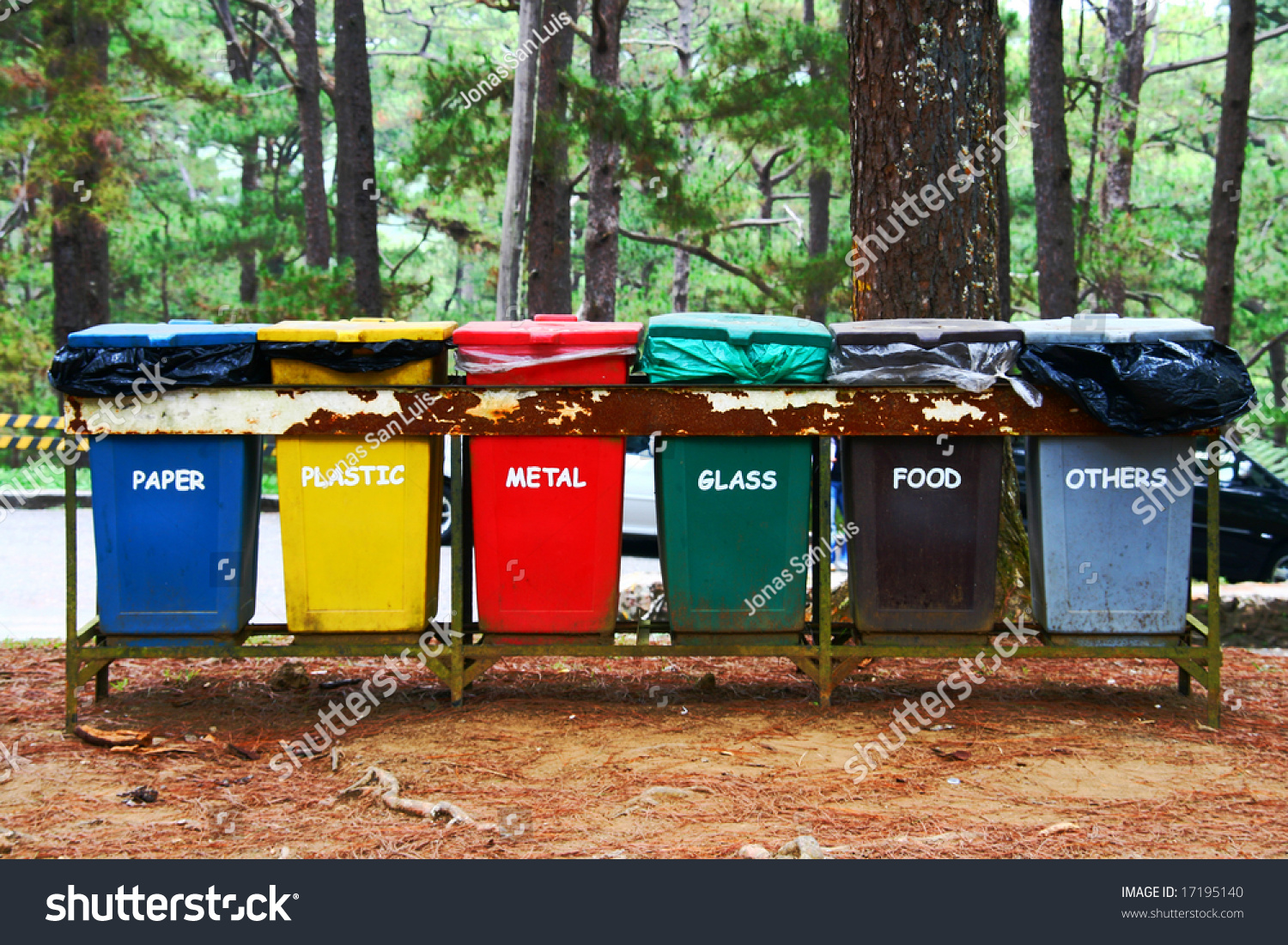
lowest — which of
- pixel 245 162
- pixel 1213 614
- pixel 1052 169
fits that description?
pixel 1213 614

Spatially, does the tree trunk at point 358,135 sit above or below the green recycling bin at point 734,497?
above

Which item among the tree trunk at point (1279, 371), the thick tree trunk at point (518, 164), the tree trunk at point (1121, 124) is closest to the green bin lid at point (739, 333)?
the thick tree trunk at point (518, 164)

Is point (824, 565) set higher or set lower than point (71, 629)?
higher

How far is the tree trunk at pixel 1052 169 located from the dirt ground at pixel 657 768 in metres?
8.64

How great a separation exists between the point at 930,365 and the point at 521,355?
5.56 feet

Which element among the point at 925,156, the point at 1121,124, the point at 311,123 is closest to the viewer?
the point at 925,156

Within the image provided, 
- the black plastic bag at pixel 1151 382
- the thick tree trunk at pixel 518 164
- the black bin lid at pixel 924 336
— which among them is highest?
the thick tree trunk at pixel 518 164

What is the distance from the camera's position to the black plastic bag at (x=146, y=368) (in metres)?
4.57

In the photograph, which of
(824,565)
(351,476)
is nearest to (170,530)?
(351,476)

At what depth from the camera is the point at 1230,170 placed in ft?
41.0

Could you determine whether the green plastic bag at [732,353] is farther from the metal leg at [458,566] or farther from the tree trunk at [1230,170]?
the tree trunk at [1230,170]

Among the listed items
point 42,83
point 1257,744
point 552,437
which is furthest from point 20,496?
point 1257,744

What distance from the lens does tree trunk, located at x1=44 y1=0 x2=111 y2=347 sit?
44.1 feet

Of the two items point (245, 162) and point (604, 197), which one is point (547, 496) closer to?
point (604, 197)
